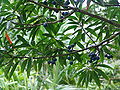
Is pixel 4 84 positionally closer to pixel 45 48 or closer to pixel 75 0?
pixel 45 48

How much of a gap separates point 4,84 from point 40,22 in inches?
33.6

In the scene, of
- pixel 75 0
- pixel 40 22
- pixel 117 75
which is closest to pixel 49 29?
pixel 40 22

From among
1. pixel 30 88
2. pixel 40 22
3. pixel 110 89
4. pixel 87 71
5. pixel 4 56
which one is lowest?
pixel 110 89

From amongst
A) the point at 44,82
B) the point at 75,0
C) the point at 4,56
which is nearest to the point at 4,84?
the point at 44,82

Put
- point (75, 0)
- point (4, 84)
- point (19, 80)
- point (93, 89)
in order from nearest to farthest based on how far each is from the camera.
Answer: point (75, 0) < point (4, 84) < point (19, 80) < point (93, 89)

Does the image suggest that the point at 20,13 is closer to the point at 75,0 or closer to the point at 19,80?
the point at 75,0

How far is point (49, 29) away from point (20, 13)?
0.41ft

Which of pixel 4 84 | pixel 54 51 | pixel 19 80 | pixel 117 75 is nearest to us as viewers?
pixel 54 51

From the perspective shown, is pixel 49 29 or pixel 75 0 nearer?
pixel 75 0

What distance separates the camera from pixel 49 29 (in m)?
0.89

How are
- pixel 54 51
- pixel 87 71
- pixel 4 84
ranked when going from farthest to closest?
pixel 4 84 < pixel 87 71 < pixel 54 51

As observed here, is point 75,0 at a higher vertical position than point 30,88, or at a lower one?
higher

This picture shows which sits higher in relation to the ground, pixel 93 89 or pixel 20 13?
pixel 20 13

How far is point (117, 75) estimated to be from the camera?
2098mm
